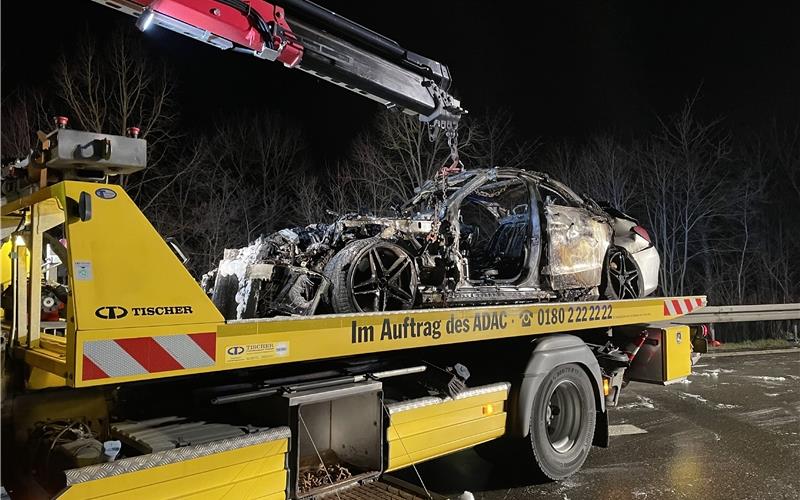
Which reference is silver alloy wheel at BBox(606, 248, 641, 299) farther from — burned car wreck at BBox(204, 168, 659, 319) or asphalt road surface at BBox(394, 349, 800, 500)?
asphalt road surface at BBox(394, 349, 800, 500)

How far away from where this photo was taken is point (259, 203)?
25.7 metres

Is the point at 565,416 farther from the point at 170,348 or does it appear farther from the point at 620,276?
the point at 170,348

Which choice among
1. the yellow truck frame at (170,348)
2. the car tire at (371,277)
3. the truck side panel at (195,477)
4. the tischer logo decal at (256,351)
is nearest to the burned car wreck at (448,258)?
the car tire at (371,277)

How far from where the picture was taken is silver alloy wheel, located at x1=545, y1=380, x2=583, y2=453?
5.68m

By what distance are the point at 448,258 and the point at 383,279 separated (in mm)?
754

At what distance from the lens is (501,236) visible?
7.37 meters

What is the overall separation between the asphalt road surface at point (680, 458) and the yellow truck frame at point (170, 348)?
837mm

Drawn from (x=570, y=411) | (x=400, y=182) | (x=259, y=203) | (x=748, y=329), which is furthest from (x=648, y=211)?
(x=570, y=411)

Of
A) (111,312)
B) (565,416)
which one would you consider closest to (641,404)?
(565,416)

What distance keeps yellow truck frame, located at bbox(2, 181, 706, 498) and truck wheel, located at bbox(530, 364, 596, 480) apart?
0.35 m

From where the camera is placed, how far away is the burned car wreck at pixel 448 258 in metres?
5.15

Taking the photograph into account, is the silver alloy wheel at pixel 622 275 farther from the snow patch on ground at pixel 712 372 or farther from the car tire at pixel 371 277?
the snow patch on ground at pixel 712 372

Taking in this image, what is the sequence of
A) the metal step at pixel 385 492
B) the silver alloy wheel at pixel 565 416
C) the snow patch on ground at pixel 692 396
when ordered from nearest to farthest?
the metal step at pixel 385 492
the silver alloy wheel at pixel 565 416
the snow patch on ground at pixel 692 396

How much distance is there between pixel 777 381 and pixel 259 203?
20.3 m
